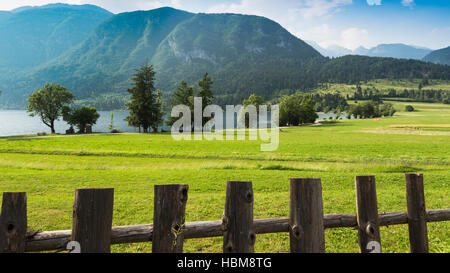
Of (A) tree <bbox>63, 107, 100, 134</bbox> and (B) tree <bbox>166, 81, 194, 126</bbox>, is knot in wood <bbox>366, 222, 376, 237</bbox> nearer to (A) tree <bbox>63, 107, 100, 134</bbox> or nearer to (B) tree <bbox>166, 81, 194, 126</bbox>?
(A) tree <bbox>63, 107, 100, 134</bbox>

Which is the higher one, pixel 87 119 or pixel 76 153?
Answer: pixel 87 119

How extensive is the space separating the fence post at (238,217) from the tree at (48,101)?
76.4m

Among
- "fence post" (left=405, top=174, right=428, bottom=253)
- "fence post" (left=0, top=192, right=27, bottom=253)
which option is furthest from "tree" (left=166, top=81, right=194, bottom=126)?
"fence post" (left=0, top=192, right=27, bottom=253)

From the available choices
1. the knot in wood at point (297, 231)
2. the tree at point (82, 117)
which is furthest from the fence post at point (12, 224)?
the tree at point (82, 117)

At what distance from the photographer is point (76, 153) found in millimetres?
30047

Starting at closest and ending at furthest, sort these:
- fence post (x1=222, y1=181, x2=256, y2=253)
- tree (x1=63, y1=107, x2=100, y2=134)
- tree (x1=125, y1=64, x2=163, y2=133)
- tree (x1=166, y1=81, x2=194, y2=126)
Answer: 1. fence post (x1=222, y1=181, x2=256, y2=253)
2. tree (x1=63, y1=107, x2=100, y2=134)
3. tree (x1=125, y1=64, x2=163, y2=133)
4. tree (x1=166, y1=81, x2=194, y2=126)

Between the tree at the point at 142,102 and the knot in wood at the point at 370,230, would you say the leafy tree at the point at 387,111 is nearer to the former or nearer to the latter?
the tree at the point at 142,102

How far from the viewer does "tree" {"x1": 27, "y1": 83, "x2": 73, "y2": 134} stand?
223ft

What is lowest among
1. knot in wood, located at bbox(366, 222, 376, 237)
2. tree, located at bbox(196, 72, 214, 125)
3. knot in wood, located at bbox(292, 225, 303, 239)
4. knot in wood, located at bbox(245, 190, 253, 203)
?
knot in wood, located at bbox(366, 222, 376, 237)

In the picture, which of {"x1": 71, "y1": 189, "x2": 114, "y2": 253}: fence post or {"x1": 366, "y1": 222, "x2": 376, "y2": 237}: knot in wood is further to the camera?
{"x1": 366, "y1": 222, "x2": 376, "y2": 237}: knot in wood

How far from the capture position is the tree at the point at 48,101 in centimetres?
6788

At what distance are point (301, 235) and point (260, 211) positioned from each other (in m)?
5.56
